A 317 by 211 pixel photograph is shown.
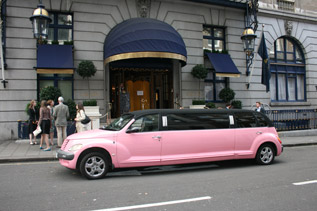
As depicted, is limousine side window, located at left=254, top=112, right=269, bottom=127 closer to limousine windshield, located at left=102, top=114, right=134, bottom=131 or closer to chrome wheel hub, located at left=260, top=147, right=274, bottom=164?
chrome wheel hub, located at left=260, top=147, right=274, bottom=164

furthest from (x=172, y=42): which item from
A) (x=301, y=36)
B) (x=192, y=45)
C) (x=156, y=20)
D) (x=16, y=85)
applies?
(x=301, y=36)

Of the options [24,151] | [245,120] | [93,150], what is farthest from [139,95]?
[93,150]

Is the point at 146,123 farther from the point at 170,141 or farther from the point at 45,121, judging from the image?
the point at 45,121

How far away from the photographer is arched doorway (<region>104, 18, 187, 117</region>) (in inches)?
510

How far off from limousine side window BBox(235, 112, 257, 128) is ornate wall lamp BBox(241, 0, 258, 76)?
29.5 feet

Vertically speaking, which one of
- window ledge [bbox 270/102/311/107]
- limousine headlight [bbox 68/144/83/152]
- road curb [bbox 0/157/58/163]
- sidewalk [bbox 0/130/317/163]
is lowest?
Result: road curb [bbox 0/157/58/163]

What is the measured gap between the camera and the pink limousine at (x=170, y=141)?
660 centimetres

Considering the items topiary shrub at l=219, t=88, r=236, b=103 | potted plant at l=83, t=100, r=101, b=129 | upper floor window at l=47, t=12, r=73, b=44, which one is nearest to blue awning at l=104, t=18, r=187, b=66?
upper floor window at l=47, t=12, r=73, b=44

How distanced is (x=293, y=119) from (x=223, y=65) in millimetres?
5606

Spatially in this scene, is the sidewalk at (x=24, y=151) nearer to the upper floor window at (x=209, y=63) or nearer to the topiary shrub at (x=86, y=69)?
the topiary shrub at (x=86, y=69)

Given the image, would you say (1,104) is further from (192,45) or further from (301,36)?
(301,36)

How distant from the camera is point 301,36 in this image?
2003cm

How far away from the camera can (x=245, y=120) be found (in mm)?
8102

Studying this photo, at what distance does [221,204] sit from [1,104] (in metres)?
11.9
